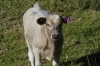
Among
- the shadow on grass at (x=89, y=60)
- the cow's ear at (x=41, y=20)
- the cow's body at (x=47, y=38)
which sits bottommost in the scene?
the shadow on grass at (x=89, y=60)

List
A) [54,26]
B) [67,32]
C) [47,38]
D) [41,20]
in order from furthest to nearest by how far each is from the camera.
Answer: [67,32] < [47,38] < [41,20] < [54,26]

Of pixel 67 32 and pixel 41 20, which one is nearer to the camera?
pixel 41 20

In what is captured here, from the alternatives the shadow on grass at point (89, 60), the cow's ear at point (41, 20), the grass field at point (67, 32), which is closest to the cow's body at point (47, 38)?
the cow's ear at point (41, 20)

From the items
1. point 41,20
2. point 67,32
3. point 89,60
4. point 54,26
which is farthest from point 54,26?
point 67,32

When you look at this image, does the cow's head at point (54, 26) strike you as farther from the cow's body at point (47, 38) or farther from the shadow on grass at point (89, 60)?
the shadow on grass at point (89, 60)

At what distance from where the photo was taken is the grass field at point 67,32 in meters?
8.76

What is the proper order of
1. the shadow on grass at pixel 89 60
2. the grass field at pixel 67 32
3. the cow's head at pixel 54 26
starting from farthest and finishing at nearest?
1. the grass field at pixel 67 32
2. the shadow on grass at pixel 89 60
3. the cow's head at pixel 54 26

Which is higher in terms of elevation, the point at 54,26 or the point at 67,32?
the point at 54,26

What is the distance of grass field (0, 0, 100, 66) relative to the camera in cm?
876

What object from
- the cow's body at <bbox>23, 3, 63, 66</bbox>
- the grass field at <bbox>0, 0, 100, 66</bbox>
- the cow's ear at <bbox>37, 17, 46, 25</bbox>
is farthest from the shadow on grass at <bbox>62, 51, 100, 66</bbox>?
the cow's ear at <bbox>37, 17, 46, 25</bbox>

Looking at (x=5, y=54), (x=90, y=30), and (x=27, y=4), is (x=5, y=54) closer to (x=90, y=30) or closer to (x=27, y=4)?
(x=90, y=30)

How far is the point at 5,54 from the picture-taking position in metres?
9.27

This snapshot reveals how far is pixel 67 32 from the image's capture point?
10438 millimetres

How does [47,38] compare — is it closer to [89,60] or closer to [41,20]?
[41,20]
